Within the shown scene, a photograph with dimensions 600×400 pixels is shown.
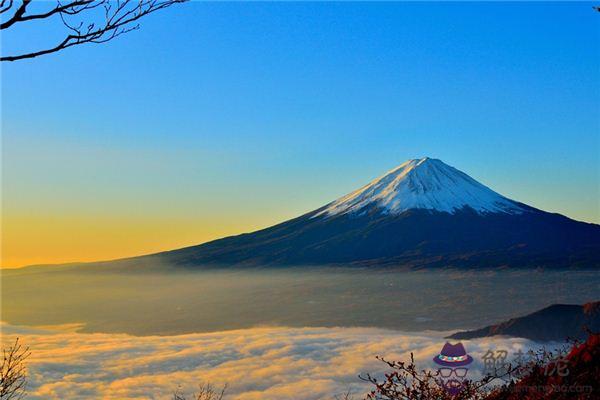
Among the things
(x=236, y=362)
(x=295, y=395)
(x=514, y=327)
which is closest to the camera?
(x=295, y=395)

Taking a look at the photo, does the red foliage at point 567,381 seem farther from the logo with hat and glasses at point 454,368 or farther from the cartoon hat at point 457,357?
the cartoon hat at point 457,357

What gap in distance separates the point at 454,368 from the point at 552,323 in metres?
155

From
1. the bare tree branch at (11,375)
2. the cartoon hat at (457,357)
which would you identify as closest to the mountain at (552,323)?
the cartoon hat at (457,357)

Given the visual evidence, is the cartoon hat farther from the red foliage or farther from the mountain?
the mountain

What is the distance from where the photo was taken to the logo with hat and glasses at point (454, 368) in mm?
10086

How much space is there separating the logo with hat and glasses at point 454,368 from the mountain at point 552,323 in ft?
221

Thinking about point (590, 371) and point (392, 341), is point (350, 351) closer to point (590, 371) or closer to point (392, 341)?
point (392, 341)

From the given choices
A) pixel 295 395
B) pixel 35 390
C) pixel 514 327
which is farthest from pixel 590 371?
pixel 514 327

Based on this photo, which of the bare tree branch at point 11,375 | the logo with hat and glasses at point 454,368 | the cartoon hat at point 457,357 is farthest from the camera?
the cartoon hat at point 457,357

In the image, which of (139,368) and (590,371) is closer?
(590,371)

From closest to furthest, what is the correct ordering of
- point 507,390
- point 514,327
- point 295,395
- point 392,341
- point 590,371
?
point 590,371, point 507,390, point 295,395, point 514,327, point 392,341

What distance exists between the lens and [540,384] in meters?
8.96

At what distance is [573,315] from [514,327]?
1713 cm

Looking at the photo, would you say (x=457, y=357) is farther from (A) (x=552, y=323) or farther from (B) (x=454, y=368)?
(A) (x=552, y=323)
